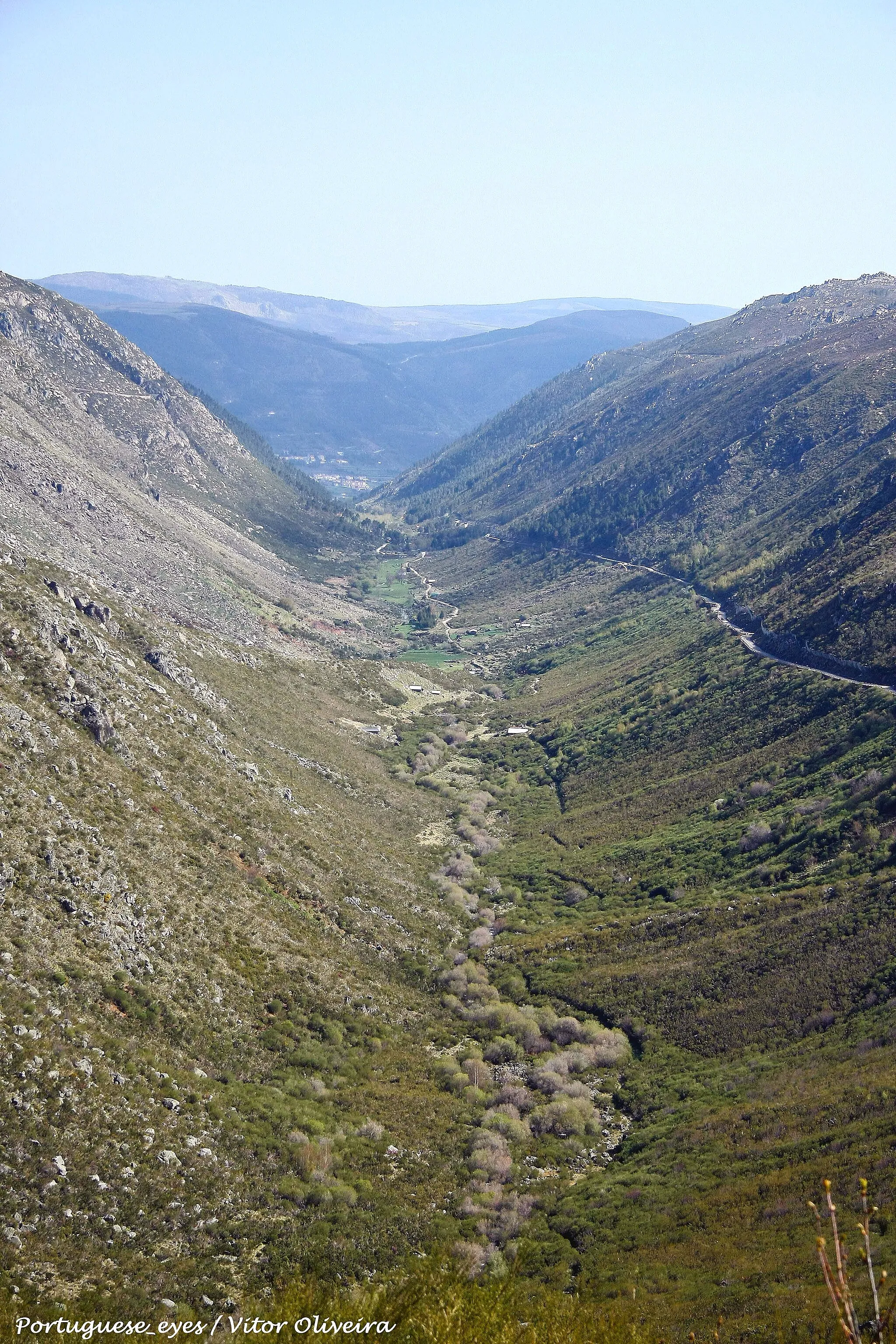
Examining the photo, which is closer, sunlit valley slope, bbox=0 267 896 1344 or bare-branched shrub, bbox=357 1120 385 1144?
sunlit valley slope, bbox=0 267 896 1344

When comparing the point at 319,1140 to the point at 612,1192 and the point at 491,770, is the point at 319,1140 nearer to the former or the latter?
the point at 612,1192

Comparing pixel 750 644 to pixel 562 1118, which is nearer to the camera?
pixel 562 1118

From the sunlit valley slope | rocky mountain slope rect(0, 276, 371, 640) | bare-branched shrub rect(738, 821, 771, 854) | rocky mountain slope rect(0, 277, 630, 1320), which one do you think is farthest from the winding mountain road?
rocky mountain slope rect(0, 276, 371, 640)

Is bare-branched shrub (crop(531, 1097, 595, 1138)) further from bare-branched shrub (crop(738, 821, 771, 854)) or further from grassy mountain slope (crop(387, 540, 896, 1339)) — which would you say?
bare-branched shrub (crop(738, 821, 771, 854))

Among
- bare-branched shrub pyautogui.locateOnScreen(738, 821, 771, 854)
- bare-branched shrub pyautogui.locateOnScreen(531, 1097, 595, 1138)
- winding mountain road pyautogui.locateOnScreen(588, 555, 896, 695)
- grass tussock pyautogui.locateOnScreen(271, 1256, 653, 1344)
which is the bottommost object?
bare-branched shrub pyautogui.locateOnScreen(531, 1097, 595, 1138)

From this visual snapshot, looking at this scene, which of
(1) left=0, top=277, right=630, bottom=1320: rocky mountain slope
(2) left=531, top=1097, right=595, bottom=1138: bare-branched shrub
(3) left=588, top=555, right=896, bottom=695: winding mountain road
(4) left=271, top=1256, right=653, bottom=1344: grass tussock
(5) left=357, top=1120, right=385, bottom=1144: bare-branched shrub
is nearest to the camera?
(4) left=271, top=1256, right=653, bottom=1344: grass tussock

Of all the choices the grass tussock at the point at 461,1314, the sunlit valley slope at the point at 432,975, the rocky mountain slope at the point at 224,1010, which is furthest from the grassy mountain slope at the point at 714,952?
the rocky mountain slope at the point at 224,1010

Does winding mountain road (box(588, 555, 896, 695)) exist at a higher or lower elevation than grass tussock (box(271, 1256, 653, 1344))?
higher

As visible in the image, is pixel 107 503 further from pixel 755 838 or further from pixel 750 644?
pixel 755 838

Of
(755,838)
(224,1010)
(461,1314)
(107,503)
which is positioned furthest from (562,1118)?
(107,503)

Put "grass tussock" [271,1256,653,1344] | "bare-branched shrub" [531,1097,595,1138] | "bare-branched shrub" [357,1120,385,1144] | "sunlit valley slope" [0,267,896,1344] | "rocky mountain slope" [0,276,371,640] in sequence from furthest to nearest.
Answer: "rocky mountain slope" [0,276,371,640] → "bare-branched shrub" [531,1097,595,1138] → "bare-branched shrub" [357,1120,385,1144] → "sunlit valley slope" [0,267,896,1344] → "grass tussock" [271,1256,653,1344]

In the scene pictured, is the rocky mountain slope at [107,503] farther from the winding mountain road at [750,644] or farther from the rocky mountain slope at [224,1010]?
the winding mountain road at [750,644]

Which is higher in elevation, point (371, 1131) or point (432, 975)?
point (371, 1131)
